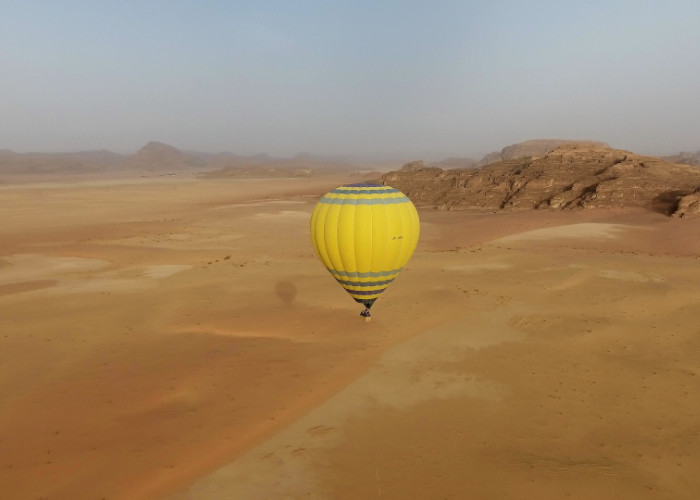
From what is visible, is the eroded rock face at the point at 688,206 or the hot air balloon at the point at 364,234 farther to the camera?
the eroded rock face at the point at 688,206

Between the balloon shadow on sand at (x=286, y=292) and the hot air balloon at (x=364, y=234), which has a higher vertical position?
the hot air balloon at (x=364, y=234)

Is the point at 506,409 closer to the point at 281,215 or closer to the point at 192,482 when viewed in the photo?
the point at 192,482

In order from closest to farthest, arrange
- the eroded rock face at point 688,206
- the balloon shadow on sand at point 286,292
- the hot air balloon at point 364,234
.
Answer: the hot air balloon at point 364,234 → the balloon shadow on sand at point 286,292 → the eroded rock face at point 688,206

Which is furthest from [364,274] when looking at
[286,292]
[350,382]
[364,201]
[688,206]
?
[688,206]

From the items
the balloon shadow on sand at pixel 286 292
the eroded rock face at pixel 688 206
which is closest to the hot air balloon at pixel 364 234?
the balloon shadow on sand at pixel 286 292

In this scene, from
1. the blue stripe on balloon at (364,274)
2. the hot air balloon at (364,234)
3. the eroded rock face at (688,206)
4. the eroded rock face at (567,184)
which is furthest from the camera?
the eroded rock face at (567,184)

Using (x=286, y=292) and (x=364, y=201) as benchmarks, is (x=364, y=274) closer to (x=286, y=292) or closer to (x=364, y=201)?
(x=364, y=201)

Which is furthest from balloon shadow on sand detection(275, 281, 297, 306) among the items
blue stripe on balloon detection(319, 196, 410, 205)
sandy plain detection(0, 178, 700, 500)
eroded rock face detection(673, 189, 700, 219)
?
eroded rock face detection(673, 189, 700, 219)

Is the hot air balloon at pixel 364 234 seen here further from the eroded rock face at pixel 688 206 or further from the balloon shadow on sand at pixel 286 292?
the eroded rock face at pixel 688 206
